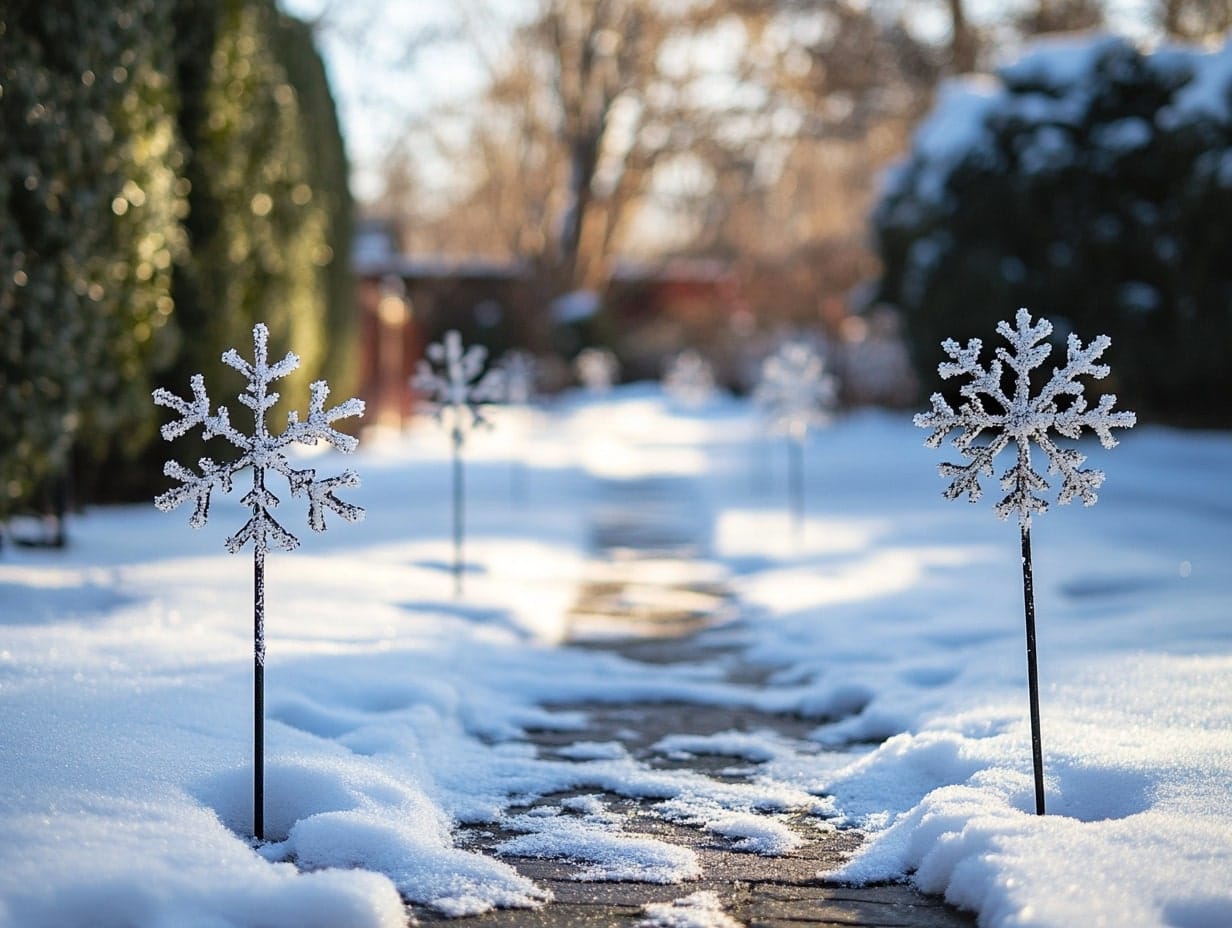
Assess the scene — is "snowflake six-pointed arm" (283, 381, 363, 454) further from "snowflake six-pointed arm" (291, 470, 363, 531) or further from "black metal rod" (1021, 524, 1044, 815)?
"black metal rod" (1021, 524, 1044, 815)

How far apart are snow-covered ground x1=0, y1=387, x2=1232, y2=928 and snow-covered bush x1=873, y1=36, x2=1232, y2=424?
5.71 m

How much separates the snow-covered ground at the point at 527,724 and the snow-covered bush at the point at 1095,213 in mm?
5705

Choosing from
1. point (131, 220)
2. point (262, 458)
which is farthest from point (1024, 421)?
point (131, 220)

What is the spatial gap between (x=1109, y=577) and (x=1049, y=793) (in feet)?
18.0

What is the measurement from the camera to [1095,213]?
1830 centimetres

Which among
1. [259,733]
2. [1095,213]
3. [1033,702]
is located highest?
[1095,213]

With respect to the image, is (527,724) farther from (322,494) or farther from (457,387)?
(457,387)

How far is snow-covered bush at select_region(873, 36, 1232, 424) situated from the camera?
16.2m

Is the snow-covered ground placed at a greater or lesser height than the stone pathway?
greater

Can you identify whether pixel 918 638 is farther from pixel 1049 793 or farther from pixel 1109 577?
pixel 1049 793

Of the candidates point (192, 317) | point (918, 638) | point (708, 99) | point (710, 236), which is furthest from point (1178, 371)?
point (710, 236)

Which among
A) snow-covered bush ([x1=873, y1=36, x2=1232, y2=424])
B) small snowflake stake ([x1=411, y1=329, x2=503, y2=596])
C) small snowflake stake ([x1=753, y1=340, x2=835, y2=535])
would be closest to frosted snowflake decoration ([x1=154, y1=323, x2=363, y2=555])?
small snowflake stake ([x1=411, y1=329, x2=503, y2=596])

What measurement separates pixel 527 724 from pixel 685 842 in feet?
5.90

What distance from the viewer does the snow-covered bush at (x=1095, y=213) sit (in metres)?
16.2
